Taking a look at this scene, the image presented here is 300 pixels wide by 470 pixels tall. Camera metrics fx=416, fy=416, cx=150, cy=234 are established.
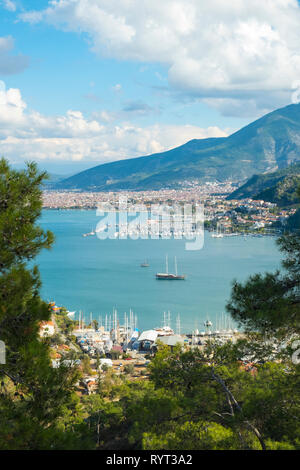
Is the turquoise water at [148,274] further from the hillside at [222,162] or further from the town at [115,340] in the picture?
the hillside at [222,162]

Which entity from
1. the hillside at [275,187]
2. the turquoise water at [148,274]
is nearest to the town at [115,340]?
the turquoise water at [148,274]

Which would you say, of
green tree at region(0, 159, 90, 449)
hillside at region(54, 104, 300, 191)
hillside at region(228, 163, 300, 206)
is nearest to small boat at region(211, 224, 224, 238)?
hillside at region(228, 163, 300, 206)

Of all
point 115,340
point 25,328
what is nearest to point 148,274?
point 115,340

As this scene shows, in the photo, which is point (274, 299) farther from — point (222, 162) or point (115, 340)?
point (222, 162)

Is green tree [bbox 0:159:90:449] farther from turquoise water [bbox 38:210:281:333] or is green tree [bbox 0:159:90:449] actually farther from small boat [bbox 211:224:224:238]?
small boat [bbox 211:224:224:238]

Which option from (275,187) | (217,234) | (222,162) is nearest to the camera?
(217,234)
